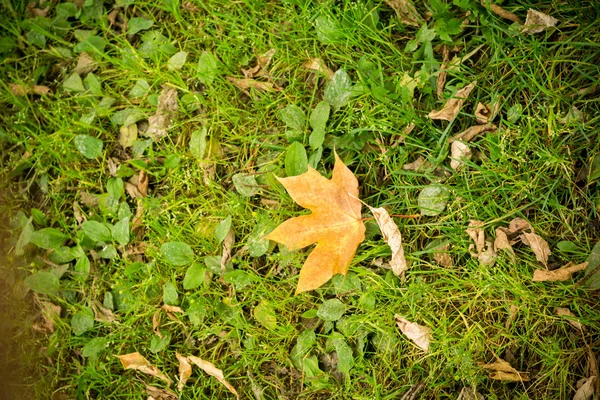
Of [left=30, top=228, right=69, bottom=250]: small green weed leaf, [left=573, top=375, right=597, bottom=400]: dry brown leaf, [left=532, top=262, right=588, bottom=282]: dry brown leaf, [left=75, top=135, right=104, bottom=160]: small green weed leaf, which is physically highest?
[left=75, top=135, right=104, bottom=160]: small green weed leaf

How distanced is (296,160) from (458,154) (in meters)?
0.58

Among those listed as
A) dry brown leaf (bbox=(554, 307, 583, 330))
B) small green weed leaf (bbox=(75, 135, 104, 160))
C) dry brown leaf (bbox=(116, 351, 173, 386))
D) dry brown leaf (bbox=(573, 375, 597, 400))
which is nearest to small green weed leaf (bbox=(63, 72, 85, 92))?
small green weed leaf (bbox=(75, 135, 104, 160))

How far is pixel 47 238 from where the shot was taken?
6.89 ft

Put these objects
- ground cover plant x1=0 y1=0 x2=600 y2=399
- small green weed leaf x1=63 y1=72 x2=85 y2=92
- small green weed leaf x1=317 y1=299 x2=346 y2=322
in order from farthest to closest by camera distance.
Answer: small green weed leaf x1=63 y1=72 x2=85 y2=92, small green weed leaf x1=317 y1=299 x2=346 y2=322, ground cover plant x1=0 y1=0 x2=600 y2=399

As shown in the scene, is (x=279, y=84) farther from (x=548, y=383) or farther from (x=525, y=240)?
(x=548, y=383)

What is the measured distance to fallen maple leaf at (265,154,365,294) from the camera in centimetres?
169

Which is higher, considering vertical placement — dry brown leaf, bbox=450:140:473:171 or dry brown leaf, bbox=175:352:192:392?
dry brown leaf, bbox=450:140:473:171

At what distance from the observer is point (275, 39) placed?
199 centimetres

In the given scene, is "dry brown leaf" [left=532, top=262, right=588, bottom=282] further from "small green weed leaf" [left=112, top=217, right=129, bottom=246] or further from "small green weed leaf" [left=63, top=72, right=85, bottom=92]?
"small green weed leaf" [left=63, top=72, right=85, bottom=92]

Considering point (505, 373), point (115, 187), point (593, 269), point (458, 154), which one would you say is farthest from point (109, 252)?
point (593, 269)

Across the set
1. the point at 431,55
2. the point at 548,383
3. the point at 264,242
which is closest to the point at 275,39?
the point at 431,55

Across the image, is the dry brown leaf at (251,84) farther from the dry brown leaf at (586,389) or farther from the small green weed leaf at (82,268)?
the dry brown leaf at (586,389)

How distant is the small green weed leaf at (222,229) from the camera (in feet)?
6.28

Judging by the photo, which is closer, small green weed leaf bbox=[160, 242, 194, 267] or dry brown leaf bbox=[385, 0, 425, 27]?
dry brown leaf bbox=[385, 0, 425, 27]
